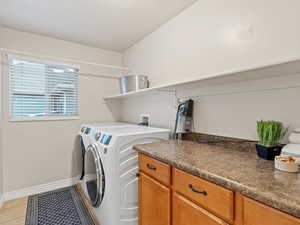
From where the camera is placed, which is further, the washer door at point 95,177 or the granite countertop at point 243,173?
the washer door at point 95,177

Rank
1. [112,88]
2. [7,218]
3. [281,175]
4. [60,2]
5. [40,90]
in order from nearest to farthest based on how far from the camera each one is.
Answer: [281,175] → [60,2] → [7,218] → [40,90] → [112,88]

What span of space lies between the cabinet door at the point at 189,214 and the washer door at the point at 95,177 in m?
0.75

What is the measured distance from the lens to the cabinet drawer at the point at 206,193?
770mm

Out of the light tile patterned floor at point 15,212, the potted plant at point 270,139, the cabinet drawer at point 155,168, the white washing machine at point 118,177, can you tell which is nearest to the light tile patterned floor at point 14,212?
the light tile patterned floor at point 15,212

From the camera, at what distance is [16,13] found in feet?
6.21

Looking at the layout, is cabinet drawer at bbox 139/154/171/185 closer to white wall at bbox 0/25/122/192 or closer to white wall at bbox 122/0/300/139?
white wall at bbox 122/0/300/139

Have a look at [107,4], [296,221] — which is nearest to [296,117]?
[296,221]

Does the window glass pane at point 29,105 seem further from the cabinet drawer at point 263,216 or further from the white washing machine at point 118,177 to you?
the cabinet drawer at point 263,216

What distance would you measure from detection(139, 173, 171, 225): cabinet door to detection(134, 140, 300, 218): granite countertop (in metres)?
0.22

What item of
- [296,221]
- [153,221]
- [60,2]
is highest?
[60,2]

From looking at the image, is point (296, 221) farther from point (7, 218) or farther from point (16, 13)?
point (16, 13)

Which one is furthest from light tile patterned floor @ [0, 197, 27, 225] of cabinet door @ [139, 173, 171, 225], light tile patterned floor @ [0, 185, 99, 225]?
cabinet door @ [139, 173, 171, 225]

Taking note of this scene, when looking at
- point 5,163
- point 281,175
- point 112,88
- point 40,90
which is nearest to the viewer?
point 281,175

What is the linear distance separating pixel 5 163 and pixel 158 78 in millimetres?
2272
